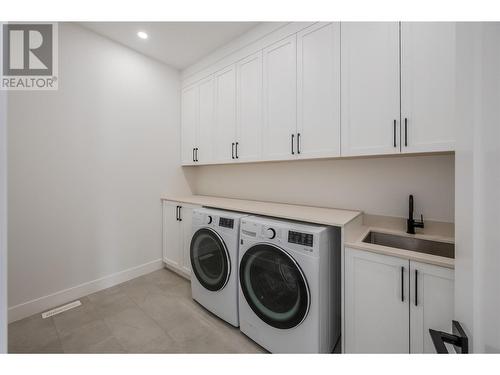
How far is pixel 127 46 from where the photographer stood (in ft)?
7.70

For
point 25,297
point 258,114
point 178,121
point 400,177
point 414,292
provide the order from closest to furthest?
point 414,292 → point 400,177 → point 25,297 → point 258,114 → point 178,121

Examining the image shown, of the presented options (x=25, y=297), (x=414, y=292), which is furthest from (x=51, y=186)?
(x=414, y=292)

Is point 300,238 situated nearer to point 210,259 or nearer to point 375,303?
point 375,303

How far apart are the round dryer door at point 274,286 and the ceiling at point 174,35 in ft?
6.82

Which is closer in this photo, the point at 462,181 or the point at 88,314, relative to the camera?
the point at 462,181

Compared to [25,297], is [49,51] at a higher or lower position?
higher

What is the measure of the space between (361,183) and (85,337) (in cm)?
247

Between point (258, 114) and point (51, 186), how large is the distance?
2.01m

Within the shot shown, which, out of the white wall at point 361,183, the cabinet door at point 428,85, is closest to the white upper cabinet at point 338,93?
the cabinet door at point 428,85

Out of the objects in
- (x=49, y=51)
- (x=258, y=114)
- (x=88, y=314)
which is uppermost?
(x=49, y=51)

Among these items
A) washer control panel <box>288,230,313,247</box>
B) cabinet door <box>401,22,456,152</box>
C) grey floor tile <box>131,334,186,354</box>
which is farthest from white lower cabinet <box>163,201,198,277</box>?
cabinet door <box>401,22,456,152</box>

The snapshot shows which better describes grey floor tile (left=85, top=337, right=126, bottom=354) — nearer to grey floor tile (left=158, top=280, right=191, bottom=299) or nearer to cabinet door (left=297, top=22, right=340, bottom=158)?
grey floor tile (left=158, top=280, right=191, bottom=299)

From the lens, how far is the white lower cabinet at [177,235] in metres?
2.34
